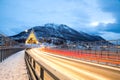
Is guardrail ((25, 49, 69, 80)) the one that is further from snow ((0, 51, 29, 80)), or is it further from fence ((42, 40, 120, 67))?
fence ((42, 40, 120, 67))

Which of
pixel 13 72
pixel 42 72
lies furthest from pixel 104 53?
pixel 42 72

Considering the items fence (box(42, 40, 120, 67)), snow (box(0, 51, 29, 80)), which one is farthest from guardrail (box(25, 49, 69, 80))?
fence (box(42, 40, 120, 67))

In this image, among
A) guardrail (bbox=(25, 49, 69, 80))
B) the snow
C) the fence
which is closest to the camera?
guardrail (bbox=(25, 49, 69, 80))

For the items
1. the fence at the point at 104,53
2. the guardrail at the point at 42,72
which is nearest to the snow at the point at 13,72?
the guardrail at the point at 42,72

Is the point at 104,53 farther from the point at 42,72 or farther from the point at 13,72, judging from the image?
the point at 42,72

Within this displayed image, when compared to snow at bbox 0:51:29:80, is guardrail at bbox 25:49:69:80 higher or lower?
higher

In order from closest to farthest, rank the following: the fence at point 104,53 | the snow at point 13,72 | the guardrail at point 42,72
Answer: the guardrail at point 42,72, the snow at point 13,72, the fence at point 104,53

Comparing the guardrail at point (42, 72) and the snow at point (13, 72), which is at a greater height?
the guardrail at point (42, 72)

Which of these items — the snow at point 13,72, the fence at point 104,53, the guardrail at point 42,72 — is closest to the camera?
the guardrail at point 42,72

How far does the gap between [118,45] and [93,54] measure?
22.3 feet

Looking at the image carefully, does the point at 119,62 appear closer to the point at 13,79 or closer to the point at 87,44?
the point at 13,79

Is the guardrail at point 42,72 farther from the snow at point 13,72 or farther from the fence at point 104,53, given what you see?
the fence at point 104,53

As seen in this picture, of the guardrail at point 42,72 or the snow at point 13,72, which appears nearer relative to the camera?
the guardrail at point 42,72

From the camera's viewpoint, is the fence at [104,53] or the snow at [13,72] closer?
the snow at [13,72]
